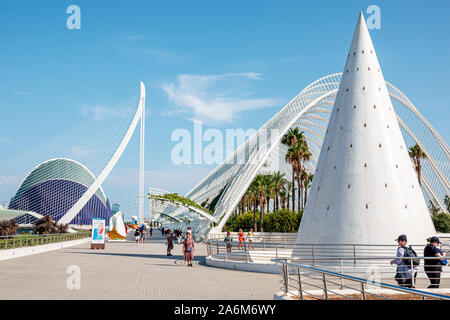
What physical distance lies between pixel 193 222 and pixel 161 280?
1697 inches

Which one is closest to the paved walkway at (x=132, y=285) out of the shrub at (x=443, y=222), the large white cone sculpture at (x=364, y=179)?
the large white cone sculpture at (x=364, y=179)

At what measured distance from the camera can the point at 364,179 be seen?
18.8 metres

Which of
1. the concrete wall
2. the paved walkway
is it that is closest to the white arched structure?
the concrete wall

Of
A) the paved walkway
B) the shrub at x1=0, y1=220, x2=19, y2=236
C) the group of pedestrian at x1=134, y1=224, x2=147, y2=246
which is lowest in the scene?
the group of pedestrian at x1=134, y1=224, x2=147, y2=246

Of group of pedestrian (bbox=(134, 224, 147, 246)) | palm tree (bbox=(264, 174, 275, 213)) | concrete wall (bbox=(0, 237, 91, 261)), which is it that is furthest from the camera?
palm tree (bbox=(264, 174, 275, 213))

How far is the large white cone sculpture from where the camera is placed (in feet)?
59.7

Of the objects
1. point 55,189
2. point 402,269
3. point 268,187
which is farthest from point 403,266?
point 55,189

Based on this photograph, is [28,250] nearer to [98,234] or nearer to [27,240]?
[27,240]

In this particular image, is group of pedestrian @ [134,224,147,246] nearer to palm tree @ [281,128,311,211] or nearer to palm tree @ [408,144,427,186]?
palm tree @ [281,128,311,211]

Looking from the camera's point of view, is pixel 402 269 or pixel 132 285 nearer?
pixel 402 269

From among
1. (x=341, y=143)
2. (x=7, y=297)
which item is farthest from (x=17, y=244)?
(x=341, y=143)

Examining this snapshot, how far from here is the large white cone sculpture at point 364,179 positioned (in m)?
18.2
